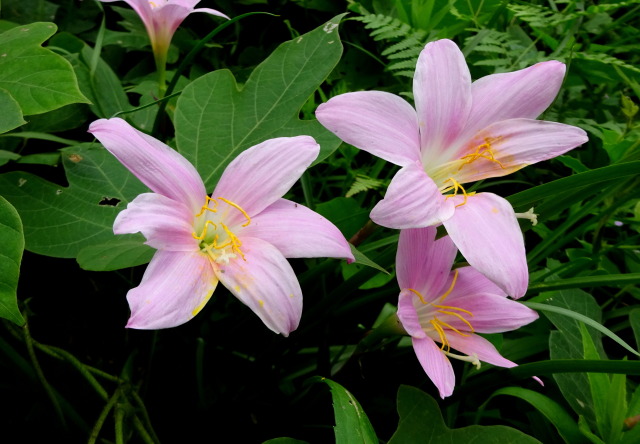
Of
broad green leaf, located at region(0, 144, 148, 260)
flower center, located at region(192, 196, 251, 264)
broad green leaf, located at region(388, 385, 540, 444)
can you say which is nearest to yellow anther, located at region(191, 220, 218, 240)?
flower center, located at region(192, 196, 251, 264)

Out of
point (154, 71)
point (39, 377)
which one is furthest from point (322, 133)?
point (154, 71)

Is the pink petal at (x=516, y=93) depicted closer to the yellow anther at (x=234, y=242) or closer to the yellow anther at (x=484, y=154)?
the yellow anther at (x=484, y=154)

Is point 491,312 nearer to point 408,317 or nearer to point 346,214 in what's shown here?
point 408,317

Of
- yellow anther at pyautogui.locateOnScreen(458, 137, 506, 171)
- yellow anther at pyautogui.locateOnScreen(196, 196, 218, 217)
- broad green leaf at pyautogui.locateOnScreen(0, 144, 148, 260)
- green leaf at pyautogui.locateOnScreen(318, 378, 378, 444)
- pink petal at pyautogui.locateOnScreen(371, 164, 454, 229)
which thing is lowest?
green leaf at pyautogui.locateOnScreen(318, 378, 378, 444)

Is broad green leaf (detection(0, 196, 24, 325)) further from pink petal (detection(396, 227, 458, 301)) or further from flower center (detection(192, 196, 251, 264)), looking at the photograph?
pink petal (detection(396, 227, 458, 301))

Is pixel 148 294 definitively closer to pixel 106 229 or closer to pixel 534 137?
pixel 106 229

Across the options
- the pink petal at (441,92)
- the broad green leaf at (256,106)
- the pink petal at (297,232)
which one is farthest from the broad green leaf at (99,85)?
the pink petal at (441,92)
